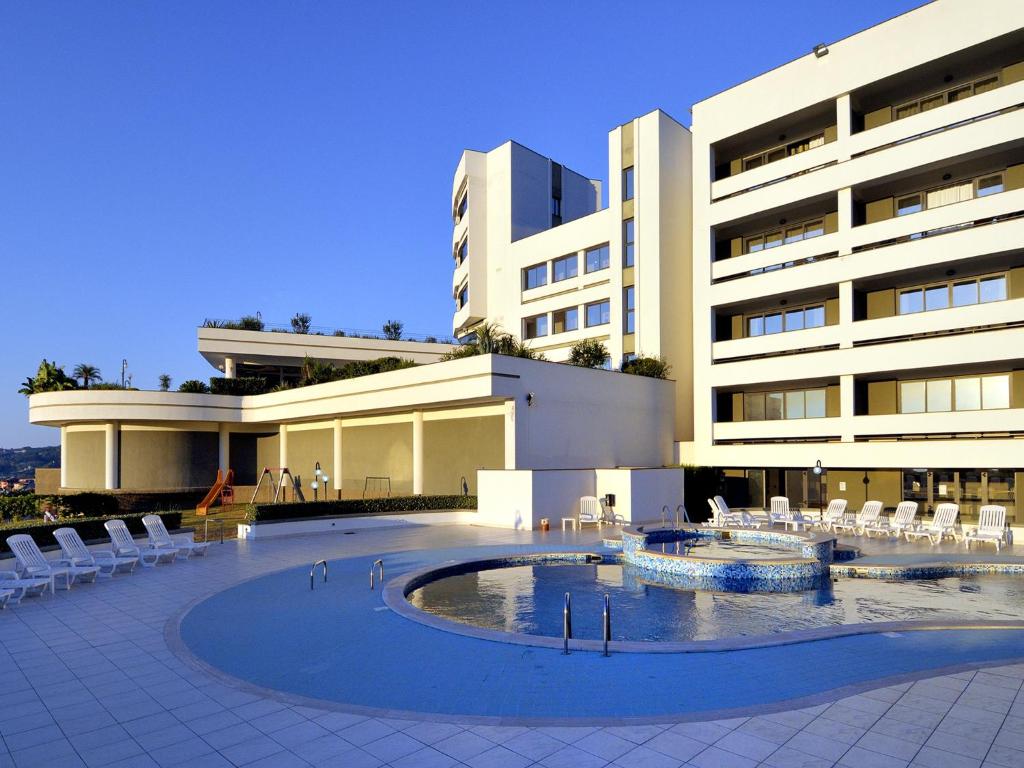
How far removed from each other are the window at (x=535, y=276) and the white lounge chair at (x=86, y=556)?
26915mm

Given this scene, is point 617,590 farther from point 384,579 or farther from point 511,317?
point 511,317

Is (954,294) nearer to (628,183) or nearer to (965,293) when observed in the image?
(965,293)

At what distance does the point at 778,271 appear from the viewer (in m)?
26.0

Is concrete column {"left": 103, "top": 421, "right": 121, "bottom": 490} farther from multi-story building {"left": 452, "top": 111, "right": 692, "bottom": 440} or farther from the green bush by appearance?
multi-story building {"left": 452, "top": 111, "right": 692, "bottom": 440}

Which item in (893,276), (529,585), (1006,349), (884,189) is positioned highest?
(884,189)

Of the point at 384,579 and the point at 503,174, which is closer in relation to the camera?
the point at 384,579

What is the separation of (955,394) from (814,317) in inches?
230

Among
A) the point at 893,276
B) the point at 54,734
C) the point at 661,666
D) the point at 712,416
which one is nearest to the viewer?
the point at 54,734

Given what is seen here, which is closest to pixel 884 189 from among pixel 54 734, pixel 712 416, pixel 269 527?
pixel 712 416

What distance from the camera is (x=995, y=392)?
2178 cm

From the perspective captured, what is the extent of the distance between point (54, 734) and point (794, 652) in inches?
315

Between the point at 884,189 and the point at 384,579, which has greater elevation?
the point at 884,189

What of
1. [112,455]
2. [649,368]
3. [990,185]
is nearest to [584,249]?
[649,368]

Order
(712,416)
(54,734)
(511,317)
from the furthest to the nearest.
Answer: (511,317) → (712,416) → (54,734)
